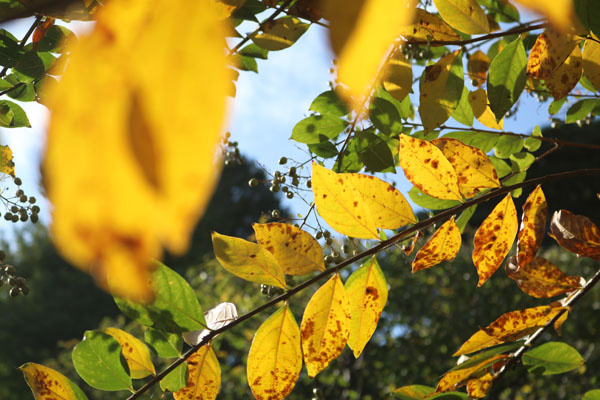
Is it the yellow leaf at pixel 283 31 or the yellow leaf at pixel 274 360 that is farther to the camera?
the yellow leaf at pixel 283 31

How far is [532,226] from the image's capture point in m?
0.63

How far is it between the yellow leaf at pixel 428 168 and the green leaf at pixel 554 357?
314mm

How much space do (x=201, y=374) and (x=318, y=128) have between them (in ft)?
1.48

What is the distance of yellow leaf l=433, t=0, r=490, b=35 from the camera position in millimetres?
634

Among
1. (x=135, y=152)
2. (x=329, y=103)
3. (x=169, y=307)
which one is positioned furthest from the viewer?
(x=329, y=103)

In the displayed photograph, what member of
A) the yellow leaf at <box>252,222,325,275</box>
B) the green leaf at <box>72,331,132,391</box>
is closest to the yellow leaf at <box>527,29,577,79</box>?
the yellow leaf at <box>252,222,325,275</box>

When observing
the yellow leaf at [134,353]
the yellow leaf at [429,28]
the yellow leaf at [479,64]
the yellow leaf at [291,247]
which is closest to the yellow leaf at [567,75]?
the yellow leaf at [429,28]

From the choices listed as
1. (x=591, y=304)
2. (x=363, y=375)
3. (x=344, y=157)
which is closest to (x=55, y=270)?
(x=363, y=375)

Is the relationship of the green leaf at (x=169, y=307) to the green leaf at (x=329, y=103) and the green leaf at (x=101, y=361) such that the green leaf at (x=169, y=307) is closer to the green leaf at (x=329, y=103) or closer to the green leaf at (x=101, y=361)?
the green leaf at (x=101, y=361)

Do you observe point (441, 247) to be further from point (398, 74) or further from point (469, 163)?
point (398, 74)

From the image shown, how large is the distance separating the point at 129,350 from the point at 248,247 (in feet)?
0.68

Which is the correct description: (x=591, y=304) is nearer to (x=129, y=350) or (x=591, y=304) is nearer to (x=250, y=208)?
(x=129, y=350)

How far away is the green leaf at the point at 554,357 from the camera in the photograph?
0.76 m

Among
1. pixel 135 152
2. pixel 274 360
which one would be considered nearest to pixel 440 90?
pixel 274 360
